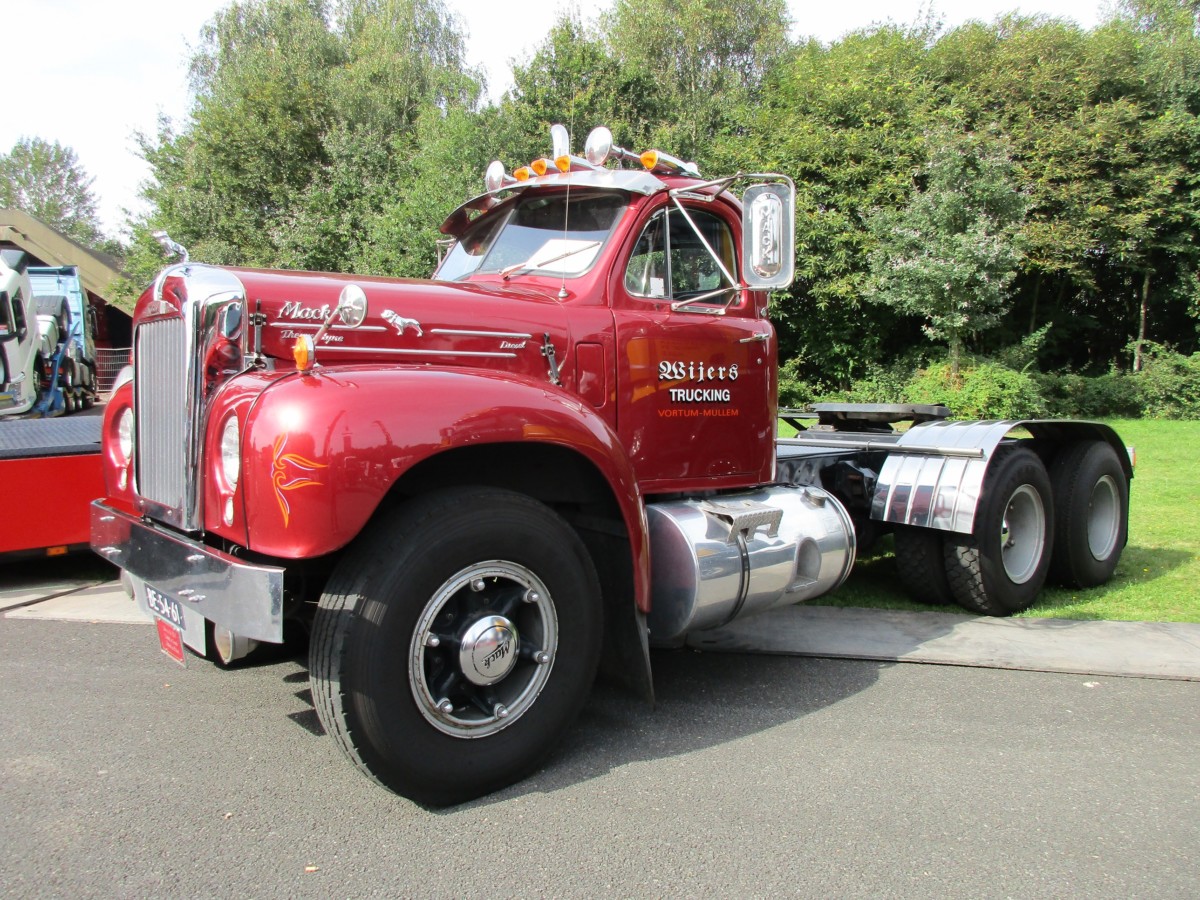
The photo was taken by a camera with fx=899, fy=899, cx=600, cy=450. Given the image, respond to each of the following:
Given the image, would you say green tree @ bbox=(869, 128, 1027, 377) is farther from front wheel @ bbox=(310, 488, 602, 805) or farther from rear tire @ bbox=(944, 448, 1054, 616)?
front wheel @ bbox=(310, 488, 602, 805)

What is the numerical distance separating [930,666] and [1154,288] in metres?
22.3

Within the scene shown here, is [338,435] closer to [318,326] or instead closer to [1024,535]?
[318,326]

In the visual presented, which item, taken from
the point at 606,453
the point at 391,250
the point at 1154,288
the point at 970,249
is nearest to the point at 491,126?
the point at 391,250

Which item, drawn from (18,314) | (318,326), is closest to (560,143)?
(318,326)

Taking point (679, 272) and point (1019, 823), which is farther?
point (679, 272)

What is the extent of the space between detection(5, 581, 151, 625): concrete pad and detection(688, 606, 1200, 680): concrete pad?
3336 mm

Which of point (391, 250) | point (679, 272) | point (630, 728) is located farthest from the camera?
point (391, 250)

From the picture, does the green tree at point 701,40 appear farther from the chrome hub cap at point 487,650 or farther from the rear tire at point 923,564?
the chrome hub cap at point 487,650

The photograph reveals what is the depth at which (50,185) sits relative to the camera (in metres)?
69.3

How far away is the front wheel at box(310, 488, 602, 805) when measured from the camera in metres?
2.75

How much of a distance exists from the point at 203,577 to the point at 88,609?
326cm

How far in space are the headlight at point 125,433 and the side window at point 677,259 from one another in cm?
229

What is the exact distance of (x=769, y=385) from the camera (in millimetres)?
4504

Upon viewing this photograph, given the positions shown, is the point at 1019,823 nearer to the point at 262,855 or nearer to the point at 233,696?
the point at 262,855
